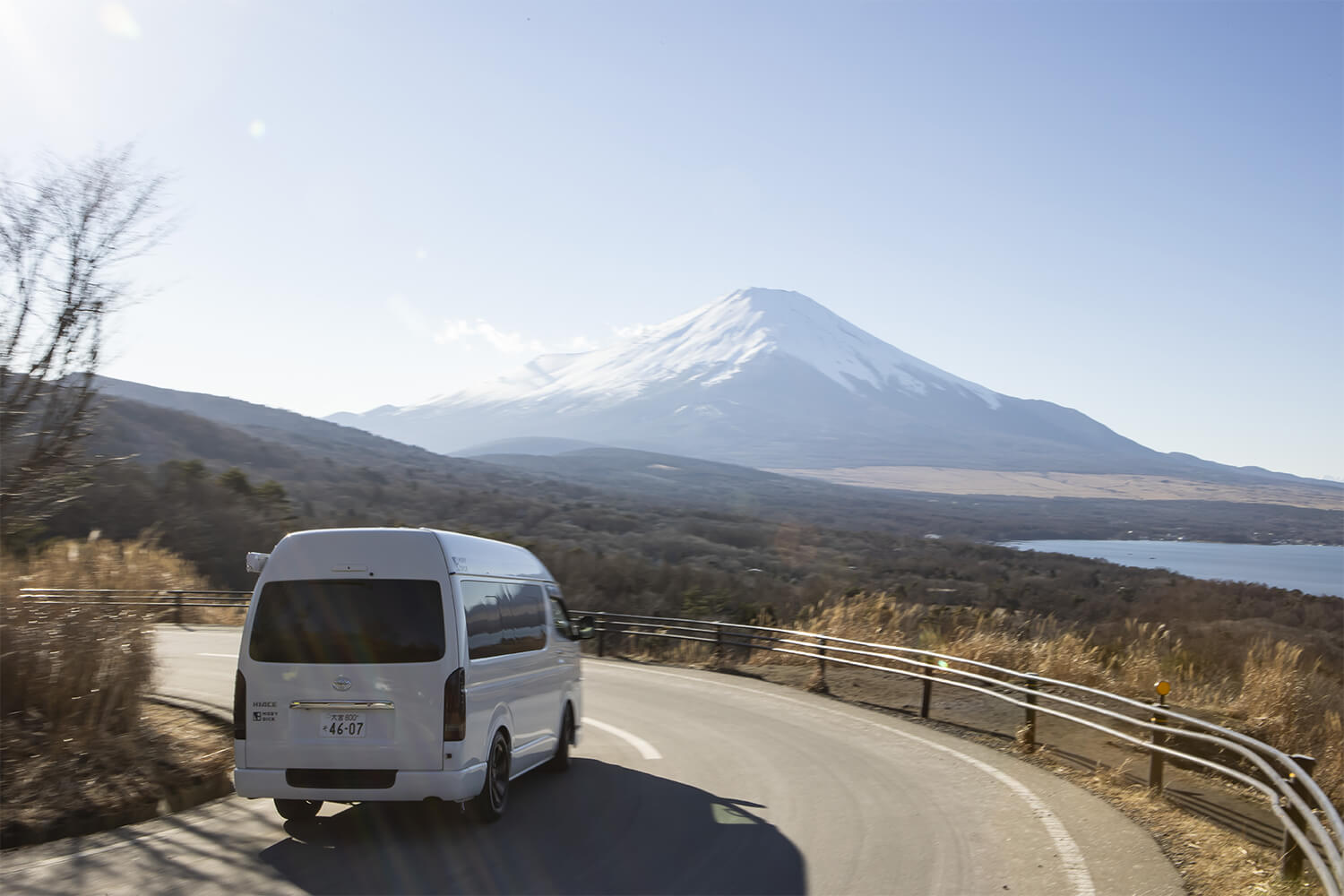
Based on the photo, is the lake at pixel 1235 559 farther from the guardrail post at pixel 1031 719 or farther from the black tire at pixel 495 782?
the black tire at pixel 495 782

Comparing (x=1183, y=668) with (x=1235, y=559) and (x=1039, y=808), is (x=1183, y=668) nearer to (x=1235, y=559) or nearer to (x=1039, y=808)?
(x=1039, y=808)

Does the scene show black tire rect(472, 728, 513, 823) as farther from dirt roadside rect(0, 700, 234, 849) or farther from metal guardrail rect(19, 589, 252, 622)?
metal guardrail rect(19, 589, 252, 622)

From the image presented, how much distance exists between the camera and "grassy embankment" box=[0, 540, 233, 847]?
873 cm

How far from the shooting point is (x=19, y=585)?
1056 cm

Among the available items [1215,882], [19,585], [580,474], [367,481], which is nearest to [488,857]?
[1215,882]

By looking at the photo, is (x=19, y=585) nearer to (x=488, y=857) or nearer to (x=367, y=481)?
(x=488, y=857)

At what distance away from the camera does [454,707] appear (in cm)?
743

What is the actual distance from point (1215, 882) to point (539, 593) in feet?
19.2

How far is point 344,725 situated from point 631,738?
574cm

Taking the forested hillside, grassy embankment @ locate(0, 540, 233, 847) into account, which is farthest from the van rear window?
the forested hillside

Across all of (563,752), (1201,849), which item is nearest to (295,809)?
(563,752)

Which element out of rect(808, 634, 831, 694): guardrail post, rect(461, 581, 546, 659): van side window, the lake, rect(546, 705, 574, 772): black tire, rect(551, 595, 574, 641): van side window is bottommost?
the lake

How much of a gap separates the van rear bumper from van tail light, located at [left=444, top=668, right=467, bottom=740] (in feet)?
0.85

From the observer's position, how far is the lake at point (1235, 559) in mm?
69694
